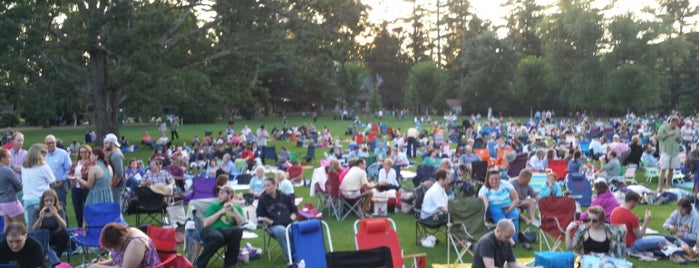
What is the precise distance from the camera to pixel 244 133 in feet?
95.3

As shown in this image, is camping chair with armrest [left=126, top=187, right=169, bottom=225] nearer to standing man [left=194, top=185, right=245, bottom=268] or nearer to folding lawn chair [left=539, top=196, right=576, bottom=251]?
standing man [left=194, top=185, right=245, bottom=268]

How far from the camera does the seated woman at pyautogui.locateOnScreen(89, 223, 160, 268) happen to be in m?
5.08

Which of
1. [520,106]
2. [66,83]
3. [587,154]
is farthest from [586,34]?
[66,83]

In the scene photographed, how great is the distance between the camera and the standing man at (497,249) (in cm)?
556

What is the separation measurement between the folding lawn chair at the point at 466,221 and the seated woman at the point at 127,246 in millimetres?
3742

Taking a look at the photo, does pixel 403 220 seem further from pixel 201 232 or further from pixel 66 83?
pixel 66 83

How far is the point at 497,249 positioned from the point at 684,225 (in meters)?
3.86

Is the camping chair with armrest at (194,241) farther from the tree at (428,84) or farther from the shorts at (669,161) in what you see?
the tree at (428,84)

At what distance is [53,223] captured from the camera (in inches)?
289

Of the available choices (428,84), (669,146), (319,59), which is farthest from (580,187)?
(428,84)

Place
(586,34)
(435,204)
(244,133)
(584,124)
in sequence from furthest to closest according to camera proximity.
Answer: (586,34) → (584,124) → (244,133) → (435,204)

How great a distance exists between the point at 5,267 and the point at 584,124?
1253 inches

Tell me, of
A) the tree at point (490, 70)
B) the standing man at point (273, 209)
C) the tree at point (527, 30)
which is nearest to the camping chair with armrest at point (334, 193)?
the standing man at point (273, 209)

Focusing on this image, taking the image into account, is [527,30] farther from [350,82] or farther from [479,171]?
[479,171]
